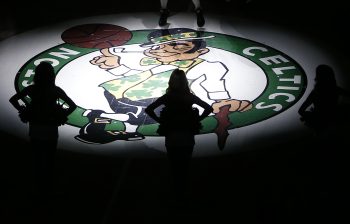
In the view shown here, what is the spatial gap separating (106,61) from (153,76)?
844mm

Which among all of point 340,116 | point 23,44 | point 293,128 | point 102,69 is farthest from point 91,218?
point 23,44

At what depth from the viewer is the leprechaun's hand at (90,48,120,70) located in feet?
25.6

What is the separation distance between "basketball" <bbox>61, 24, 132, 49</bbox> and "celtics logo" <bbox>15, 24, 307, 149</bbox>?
0.01m

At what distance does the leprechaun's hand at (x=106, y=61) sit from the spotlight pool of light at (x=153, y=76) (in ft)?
0.09

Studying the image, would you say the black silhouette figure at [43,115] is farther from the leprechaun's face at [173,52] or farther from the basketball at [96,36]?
the basketball at [96,36]

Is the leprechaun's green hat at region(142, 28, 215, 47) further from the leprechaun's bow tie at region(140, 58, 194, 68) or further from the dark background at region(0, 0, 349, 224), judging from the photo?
the dark background at region(0, 0, 349, 224)

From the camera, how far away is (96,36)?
351 inches

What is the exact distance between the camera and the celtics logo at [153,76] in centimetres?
629

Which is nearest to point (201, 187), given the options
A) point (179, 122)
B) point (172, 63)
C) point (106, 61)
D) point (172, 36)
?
point (179, 122)

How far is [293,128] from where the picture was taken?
19.8 ft

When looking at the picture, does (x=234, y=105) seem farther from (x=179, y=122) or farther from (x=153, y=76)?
(x=179, y=122)

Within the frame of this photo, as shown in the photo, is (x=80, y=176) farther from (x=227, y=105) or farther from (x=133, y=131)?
(x=227, y=105)

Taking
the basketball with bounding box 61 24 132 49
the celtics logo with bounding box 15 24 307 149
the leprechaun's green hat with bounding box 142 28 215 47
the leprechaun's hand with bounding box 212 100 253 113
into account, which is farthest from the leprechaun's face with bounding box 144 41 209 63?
the leprechaun's hand with bounding box 212 100 253 113

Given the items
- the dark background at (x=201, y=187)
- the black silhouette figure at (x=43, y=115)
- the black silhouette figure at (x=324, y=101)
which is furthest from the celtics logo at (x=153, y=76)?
the black silhouette figure at (x=324, y=101)
